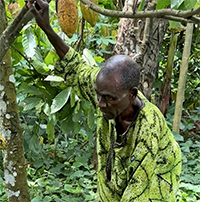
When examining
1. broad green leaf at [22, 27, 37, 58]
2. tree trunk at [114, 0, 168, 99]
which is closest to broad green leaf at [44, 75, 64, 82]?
broad green leaf at [22, 27, 37, 58]

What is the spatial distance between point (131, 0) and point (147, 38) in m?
0.22

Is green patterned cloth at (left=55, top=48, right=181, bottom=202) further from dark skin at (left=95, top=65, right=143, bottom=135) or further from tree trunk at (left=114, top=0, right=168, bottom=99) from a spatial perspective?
tree trunk at (left=114, top=0, right=168, bottom=99)

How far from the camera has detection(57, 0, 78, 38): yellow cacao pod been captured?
109cm

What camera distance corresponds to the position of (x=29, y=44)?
1.15m

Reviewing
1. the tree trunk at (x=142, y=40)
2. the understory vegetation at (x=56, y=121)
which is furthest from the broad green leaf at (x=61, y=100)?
the tree trunk at (x=142, y=40)

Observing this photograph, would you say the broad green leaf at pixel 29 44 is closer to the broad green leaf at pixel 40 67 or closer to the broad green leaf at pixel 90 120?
the broad green leaf at pixel 40 67

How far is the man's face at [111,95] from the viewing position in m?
0.90

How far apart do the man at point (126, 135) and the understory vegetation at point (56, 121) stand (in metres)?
0.16

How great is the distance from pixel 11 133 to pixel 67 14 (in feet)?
1.51

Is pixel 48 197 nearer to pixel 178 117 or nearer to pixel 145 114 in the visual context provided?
pixel 145 114

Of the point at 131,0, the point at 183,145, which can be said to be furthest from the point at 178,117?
the point at 131,0

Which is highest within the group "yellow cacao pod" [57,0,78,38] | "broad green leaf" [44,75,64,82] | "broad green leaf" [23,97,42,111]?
"yellow cacao pod" [57,0,78,38]

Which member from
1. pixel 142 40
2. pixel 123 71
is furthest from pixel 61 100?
pixel 142 40

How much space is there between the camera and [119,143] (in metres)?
1.09
